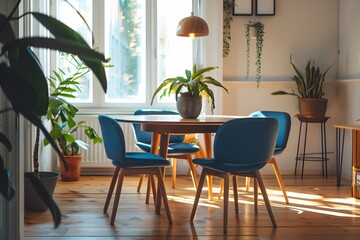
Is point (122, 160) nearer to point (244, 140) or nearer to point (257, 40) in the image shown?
point (244, 140)

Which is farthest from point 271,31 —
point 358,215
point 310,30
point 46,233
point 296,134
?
point 46,233

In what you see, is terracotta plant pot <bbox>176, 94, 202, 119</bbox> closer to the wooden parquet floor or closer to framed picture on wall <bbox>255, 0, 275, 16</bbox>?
the wooden parquet floor

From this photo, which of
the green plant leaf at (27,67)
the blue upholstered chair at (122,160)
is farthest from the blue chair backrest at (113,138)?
the green plant leaf at (27,67)

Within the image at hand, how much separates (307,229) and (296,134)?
2.62m

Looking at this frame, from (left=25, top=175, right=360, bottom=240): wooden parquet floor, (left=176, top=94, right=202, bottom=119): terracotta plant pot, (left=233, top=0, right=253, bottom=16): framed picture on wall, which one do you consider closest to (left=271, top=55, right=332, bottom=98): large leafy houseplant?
(left=233, top=0, right=253, bottom=16): framed picture on wall

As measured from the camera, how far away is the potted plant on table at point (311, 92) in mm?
5555

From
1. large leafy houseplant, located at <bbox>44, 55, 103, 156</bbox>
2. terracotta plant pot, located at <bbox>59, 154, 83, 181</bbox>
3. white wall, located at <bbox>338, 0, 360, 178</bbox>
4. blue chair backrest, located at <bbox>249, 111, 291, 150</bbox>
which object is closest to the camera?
large leafy houseplant, located at <bbox>44, 55, 103, 156</bbox>

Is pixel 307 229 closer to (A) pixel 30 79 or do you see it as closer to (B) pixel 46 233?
(B) pixel 46 233

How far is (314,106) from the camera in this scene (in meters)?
5.55

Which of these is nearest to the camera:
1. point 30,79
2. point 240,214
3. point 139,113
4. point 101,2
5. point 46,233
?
point 30,79

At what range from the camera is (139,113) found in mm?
4758

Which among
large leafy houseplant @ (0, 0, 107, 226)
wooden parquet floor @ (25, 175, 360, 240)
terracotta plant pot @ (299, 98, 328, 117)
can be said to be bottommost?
wooden parquet floor @ (25, 175, 360, 240)

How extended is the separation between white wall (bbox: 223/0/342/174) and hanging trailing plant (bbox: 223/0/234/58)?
78 mm

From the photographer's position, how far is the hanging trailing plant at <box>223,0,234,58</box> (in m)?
5.76
